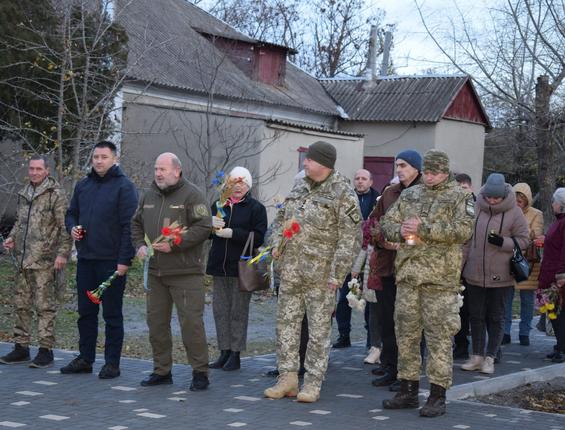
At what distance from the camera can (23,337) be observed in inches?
367

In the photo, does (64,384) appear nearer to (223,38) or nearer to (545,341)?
(545,341)

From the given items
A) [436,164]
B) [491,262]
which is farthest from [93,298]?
[491,262]

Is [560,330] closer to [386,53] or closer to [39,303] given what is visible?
[39,303]

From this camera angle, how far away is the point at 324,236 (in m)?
7.98

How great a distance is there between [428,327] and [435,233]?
78 centimetres

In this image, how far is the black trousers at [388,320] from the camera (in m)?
8.73

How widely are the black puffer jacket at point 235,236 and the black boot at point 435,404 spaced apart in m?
2.51

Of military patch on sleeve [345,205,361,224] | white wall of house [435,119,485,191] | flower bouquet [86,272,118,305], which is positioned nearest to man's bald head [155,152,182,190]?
flower bouquet [86,272,118,305]

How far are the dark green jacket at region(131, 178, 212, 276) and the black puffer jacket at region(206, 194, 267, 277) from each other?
33.4 inches

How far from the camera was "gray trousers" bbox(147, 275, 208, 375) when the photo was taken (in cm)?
834

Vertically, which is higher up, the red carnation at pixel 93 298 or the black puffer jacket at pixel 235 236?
the black puffer jacket at pixel 235 236

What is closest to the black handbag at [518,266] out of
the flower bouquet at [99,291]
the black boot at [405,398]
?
the black boot at [405,398]

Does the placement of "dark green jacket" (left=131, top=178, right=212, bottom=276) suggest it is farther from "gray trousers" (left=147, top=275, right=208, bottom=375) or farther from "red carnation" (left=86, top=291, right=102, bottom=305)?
"red carnation" (left=86, top=291, right=102, bottom=305)

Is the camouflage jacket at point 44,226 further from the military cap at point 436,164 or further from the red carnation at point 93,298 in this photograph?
the military cap at point 436,164
